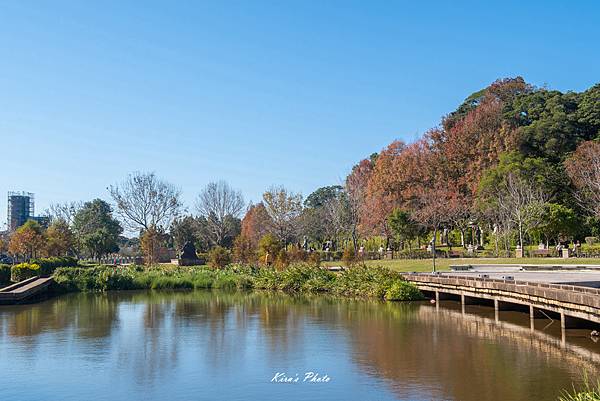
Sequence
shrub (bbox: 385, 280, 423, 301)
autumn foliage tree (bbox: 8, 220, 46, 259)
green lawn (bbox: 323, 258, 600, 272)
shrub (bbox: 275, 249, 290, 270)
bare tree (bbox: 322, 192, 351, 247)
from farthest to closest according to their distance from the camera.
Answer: bare tree (bbox: 322, 192, 351, 247) < autumn foliage tree (bbox: 8, 220, 46, 259) < shrub (bbox: 275, 249, 290, 270) < green lawn (bbox: 323, 258, 600, 272) < shrub (bbox: 385, 280, 423, 301)

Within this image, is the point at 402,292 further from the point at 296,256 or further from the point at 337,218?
the point at 337,218

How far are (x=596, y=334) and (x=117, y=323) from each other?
19998 mm

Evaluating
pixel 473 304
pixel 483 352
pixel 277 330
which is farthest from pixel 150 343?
pixel 473 304

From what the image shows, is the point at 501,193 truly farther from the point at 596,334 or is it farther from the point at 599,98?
the point at 596,334

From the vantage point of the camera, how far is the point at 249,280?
1892 inches

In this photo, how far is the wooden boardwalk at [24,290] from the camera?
126 feet

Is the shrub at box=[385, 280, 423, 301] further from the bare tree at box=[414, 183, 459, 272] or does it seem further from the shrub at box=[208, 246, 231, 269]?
the bare tree at box=[414, 183, 459, 272]

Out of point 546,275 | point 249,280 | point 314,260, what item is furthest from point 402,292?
point 249,280

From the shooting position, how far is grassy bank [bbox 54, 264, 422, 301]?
123ft

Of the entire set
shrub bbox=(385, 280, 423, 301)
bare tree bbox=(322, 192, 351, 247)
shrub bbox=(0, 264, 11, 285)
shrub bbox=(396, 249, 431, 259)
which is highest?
bare tree bbox=(322, 192, 351, 247)

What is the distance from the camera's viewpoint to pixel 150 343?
23.3 meters

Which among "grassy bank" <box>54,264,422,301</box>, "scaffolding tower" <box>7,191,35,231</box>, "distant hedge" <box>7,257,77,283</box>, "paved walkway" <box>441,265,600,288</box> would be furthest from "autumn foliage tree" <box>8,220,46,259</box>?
"scaffolding tower" <box>7,191,35,231</box>

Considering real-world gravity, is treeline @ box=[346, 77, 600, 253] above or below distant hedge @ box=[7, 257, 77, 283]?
above

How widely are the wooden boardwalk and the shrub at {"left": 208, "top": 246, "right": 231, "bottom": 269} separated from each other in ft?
44.0
